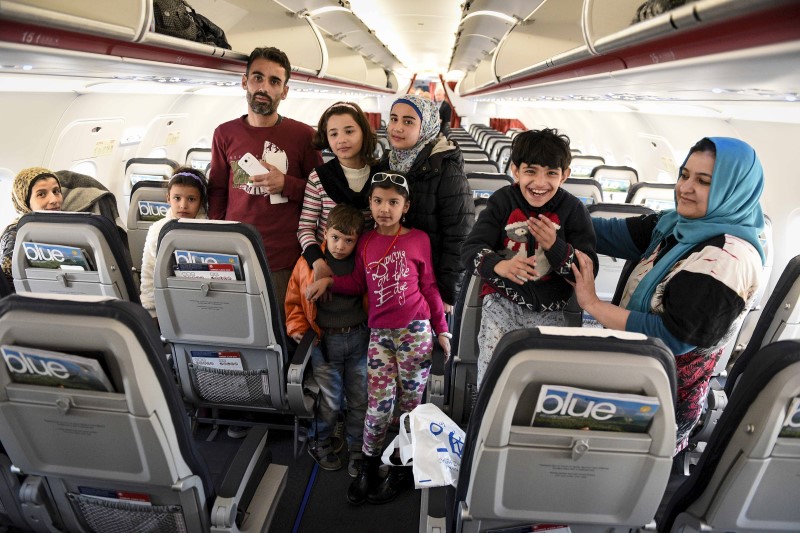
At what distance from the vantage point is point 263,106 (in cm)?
275

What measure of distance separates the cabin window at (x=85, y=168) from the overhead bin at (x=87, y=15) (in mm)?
4524

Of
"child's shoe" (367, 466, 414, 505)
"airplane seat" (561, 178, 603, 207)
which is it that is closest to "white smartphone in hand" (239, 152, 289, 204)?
"child's shoe" (367, 466, 414, 505)

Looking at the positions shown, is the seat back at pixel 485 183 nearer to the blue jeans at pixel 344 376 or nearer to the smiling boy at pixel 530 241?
the blue jeans at pixel 344 376

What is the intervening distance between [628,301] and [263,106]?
222 cm

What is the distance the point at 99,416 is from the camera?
4.55 feet

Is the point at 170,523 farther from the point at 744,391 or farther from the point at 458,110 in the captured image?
the point at 458,110

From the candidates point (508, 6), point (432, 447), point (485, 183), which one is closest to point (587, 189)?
point (485, 183)

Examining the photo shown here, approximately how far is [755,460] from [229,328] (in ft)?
7.08

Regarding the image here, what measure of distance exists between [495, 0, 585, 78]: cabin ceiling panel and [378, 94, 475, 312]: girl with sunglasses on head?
1972mm

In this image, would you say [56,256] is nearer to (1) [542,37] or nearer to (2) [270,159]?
(2) [270,159]

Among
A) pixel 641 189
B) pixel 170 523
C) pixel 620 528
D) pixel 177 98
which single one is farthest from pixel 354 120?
pixel 177 98

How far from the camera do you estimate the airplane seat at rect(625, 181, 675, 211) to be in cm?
479

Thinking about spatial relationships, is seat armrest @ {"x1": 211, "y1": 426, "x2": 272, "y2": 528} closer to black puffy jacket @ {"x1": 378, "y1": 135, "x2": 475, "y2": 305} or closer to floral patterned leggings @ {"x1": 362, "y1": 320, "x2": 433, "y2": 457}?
floral patterned leggings @ {"x1": 362, "y1": 320, "x2": 433, "y2": 457}

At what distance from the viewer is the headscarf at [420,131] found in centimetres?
246
